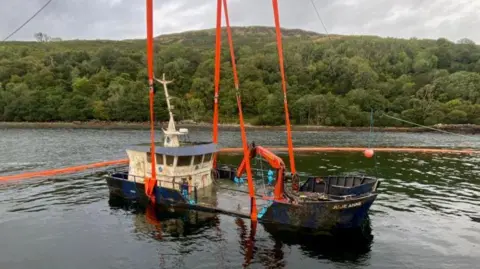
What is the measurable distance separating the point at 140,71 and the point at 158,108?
133 feet

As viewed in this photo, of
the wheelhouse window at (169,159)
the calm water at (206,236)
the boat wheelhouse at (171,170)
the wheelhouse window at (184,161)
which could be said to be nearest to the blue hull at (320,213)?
the calm water at (206,236)

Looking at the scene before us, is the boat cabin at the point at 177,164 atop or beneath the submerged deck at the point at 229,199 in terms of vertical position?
atop

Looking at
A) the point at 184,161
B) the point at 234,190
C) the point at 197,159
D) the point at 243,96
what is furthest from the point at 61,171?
the point at 243,96

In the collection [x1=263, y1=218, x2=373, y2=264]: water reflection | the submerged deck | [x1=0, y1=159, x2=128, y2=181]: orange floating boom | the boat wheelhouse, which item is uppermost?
the boat wheelhouse

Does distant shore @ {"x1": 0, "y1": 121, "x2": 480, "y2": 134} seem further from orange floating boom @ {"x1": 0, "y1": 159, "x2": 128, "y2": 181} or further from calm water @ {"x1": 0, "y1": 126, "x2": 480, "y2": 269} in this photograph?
calm water @ {"x1": 0, "y1": 126, "x2": 480, "y2": 269}

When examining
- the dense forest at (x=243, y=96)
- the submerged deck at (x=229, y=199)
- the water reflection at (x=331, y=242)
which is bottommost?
the water reflection at (x=331, y=242)

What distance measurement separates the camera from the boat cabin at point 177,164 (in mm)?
31625

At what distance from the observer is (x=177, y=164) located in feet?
105

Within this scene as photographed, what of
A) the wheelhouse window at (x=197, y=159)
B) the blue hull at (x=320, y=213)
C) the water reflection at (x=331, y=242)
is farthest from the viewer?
the wheelhouse window at (x=197, y=159)

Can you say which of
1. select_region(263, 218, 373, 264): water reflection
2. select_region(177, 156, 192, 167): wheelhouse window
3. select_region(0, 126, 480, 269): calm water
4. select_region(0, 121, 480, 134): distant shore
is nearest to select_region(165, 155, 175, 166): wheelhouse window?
select_region(177, 156, 192, 167): wheelhouse window

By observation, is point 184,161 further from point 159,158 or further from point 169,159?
point 159,158

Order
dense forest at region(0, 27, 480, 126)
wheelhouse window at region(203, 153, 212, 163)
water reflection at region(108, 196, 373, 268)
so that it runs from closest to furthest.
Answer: water reflection at region(108, 196, 373, 268) < wheelhouse window at region(203, 153, 212, 163) < dense forest at region(0, 27, 480, 126)

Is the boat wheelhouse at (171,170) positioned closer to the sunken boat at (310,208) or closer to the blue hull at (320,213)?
the blue hull at (320,213)

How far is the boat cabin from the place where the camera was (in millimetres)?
31625
